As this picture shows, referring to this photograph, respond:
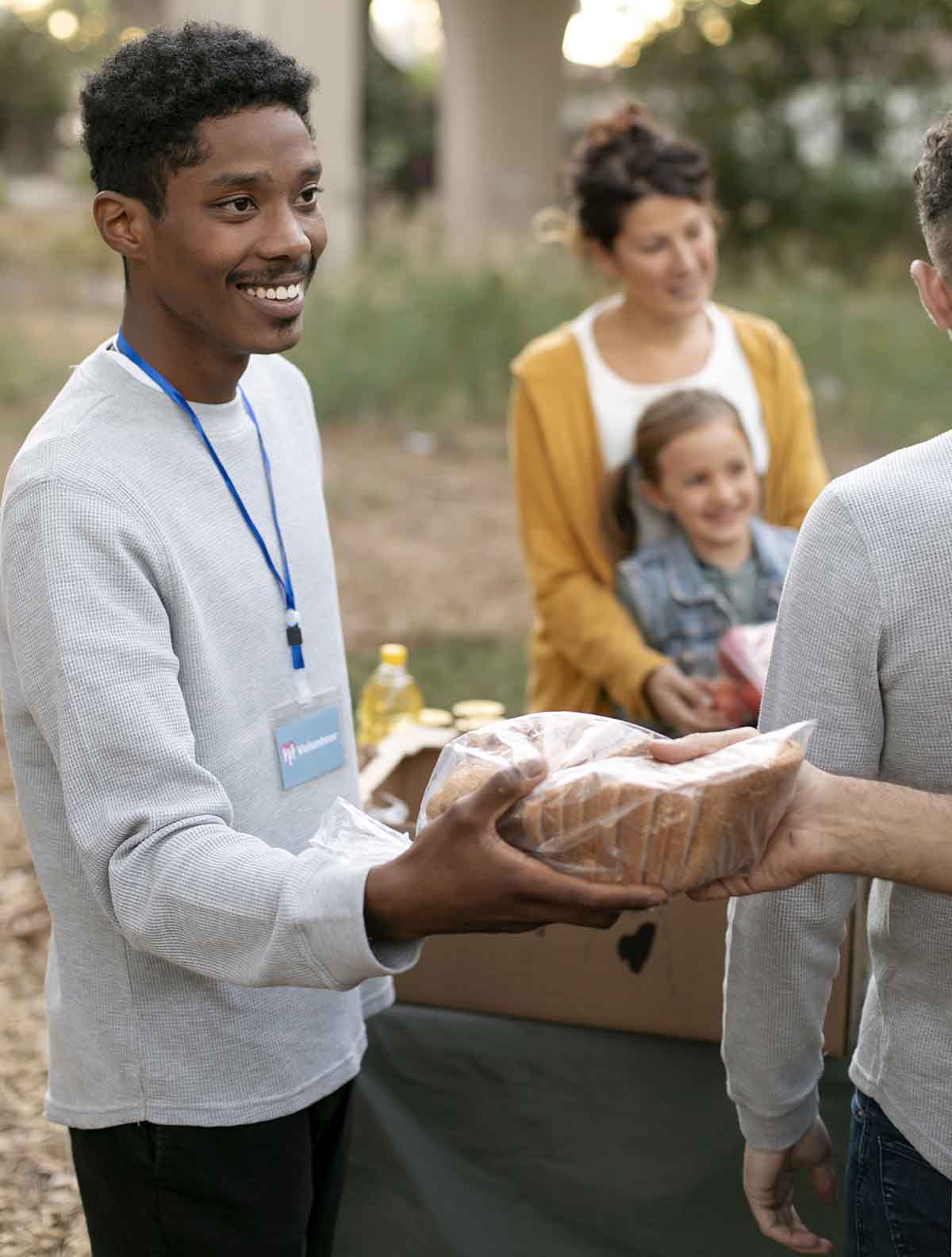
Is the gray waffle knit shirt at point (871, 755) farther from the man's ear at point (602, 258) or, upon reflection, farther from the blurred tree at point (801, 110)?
the blurred tree at point (801, 110)

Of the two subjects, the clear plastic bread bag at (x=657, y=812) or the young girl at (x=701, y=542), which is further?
the young girl at (x=701, y=542)

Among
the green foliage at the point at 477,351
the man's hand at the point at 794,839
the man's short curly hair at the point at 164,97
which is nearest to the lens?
the man's hand at the point at 794,839

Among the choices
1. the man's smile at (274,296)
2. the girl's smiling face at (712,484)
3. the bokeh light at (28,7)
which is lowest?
the girl's smiling face at (712,484)

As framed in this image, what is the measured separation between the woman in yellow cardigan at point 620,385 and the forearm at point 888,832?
1.81 meters

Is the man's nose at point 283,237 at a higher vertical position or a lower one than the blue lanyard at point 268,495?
higher

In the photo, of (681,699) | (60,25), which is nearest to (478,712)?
(681,699)

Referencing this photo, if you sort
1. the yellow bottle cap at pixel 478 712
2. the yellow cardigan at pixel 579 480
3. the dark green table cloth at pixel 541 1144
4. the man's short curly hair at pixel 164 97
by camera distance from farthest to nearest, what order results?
1. the yellow cardigan at pixel 579 480
2. the yellow bottle cap at pixel 478 712
3. the dark green table cloth at pixel 541 1144
4. the man's short curly hair at pixel 164 97

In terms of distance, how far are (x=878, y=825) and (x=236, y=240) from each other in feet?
3.21

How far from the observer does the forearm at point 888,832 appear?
1.47 meters

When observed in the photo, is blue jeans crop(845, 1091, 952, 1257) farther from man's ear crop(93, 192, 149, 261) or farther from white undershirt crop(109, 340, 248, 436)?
man's ear crop(93, 192, 149, 261)

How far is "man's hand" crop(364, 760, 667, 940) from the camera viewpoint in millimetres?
1378

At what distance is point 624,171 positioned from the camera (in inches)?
138

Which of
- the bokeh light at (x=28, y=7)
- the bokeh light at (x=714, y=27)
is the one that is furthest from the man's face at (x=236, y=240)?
the bokeh light at (x=28, y=7)

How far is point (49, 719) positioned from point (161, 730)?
5.8 inches
